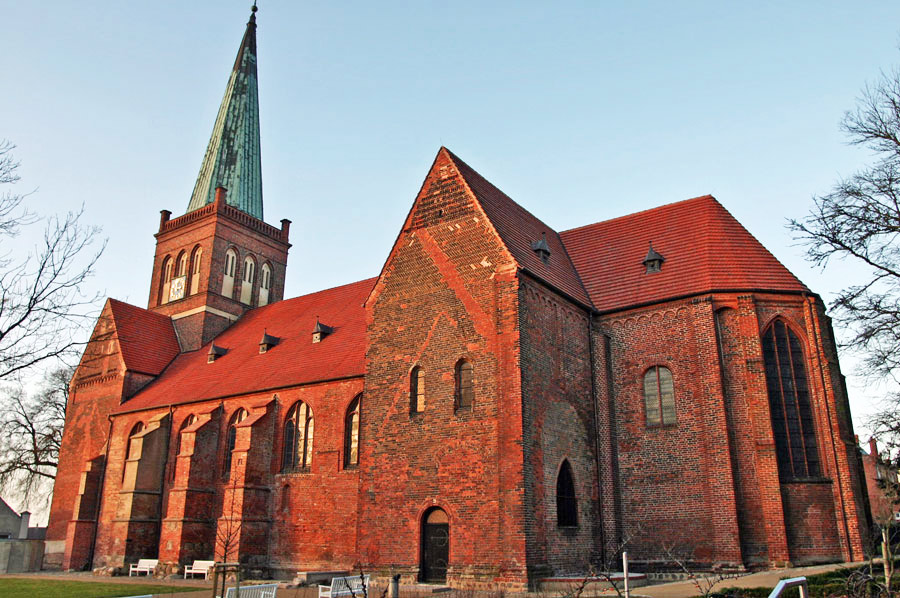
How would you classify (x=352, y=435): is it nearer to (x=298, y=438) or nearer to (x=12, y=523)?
(x=298, y=438)

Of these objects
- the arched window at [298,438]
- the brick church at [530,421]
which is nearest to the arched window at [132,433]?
the brick church at [530,421]

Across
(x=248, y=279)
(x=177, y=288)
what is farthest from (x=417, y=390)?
(x=177, y=288)

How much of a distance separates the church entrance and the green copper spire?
25295 millimetres

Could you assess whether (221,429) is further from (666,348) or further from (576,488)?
(666,348)

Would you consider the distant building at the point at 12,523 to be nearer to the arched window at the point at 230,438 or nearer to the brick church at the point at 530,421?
the brick church at the point at 530,421

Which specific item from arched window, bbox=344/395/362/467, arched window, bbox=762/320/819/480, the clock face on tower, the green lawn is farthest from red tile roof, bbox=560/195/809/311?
the clock face on tower

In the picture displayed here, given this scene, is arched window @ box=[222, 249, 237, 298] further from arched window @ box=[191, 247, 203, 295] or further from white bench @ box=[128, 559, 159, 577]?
white bench @ box=[128, 559, 159, 577]

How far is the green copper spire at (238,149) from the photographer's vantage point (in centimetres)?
3888

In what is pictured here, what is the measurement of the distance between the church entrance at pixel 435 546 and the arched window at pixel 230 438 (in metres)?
10.7

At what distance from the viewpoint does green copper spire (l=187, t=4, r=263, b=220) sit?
128 ft

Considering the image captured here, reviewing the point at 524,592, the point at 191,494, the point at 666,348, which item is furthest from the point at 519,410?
the point at 191,494

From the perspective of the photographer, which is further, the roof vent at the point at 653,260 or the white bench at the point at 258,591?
the roof vent at the point at 653,260

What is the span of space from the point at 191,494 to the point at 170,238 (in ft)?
59.7

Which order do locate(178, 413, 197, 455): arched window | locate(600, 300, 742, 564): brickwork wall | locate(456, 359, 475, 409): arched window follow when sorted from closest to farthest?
locate(600, 300, 742, 564): brickwork wall, locate(456, 359, 475, 409): arched window, locate(178, 413, 197, 455): arched window
